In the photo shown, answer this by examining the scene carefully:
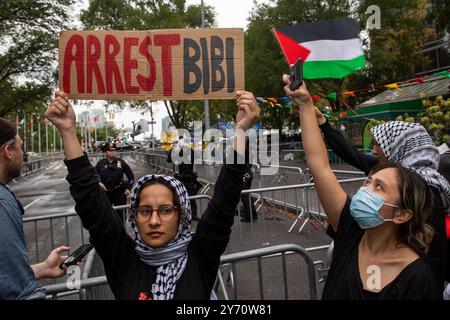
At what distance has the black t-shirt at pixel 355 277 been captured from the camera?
67.3 inches

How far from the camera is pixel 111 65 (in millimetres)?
2838

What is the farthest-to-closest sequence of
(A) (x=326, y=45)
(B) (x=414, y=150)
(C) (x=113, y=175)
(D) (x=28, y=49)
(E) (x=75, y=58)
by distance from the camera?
(D) (x=28, y=49) → (C) (x=113, y=175) → (A) (x=326, y=45) → (E) (x=75, y=58) → (B) (x=414, y=150)

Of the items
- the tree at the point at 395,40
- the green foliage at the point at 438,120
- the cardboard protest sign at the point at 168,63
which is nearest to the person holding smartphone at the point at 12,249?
the cardboard protest sign at the point at 168,63

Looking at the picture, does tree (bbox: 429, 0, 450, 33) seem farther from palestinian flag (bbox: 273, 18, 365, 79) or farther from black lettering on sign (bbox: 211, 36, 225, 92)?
black lettering on sign (bbox: 211, 36, 225, 92)

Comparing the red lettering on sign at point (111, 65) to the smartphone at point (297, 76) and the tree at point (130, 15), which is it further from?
the tree at point (130, 15)

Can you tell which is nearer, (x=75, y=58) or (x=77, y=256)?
(x=77, y=256)

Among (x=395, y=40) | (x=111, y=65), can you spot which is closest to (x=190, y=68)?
(x=111, y=65)

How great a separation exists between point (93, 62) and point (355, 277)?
2.14m

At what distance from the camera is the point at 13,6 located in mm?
16500

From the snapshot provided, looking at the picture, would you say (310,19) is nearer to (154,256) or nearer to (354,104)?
(354,104)

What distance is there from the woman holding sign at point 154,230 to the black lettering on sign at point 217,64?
2.88 feet

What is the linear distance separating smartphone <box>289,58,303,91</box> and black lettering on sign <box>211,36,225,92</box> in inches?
29.7

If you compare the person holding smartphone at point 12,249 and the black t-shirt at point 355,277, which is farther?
the person holding smartphone at point 12,249

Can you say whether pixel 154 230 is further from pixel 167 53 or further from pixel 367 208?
pixel 167 53
